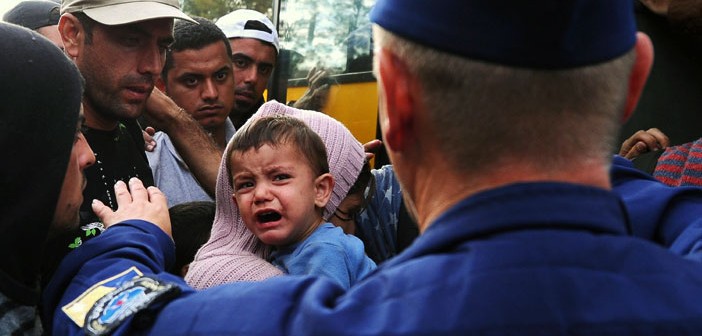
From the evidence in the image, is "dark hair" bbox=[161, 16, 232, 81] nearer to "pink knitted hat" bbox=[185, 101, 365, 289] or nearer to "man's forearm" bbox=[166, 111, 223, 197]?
"man's forearm" bbox=[166, 111, 223, 197]

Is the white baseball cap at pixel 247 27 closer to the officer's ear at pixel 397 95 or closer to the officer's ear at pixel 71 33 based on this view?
the officer's ear at pixel 71 33

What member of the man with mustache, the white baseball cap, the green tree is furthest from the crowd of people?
the green tree

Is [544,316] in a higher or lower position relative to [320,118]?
higher

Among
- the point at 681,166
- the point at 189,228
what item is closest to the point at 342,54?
the point at 189,228

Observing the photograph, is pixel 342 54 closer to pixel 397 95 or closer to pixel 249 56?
pixel 249 56

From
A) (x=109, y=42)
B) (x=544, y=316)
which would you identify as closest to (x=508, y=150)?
(x=544, y=316)

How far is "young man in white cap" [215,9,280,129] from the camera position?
536 cm

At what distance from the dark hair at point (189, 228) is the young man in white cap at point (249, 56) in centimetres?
200

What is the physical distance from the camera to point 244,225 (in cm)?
289

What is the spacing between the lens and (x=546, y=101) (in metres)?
1.30

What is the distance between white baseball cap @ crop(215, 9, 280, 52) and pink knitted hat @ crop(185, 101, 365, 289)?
2.24 metres

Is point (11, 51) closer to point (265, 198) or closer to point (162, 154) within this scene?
point (265, 198)

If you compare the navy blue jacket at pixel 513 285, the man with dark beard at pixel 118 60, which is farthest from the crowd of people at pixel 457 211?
the man with dark beard at pixel 118 60

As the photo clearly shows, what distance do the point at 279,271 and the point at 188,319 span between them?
1221mm
